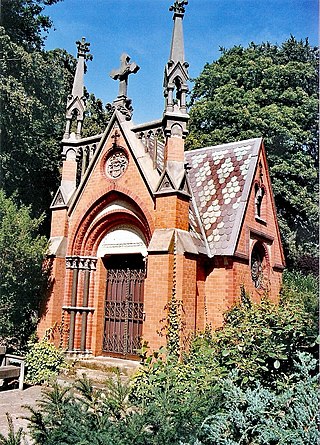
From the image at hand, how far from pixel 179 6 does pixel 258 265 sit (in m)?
8.13

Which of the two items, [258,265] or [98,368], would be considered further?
[258,265]

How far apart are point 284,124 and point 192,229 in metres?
12.6

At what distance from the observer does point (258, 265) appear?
48.0ft

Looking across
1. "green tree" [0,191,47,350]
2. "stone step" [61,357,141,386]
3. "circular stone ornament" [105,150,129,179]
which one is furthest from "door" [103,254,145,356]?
"circular stone ornament" [105,150,129,179]

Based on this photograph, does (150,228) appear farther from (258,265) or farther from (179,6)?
→ (179,6)

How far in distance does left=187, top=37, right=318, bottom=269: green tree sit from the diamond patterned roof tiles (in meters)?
7.08

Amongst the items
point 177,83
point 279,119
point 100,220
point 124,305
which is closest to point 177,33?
point 177,83

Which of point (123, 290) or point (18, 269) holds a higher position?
point (18, 269)

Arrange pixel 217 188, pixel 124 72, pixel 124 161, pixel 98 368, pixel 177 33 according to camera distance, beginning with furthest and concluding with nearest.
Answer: pixel 217 188
pixel 124 72
pixel 124 161
pixel 98 368
pixel 177 33

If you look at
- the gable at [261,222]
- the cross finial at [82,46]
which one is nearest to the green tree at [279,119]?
the gable at [261,222]

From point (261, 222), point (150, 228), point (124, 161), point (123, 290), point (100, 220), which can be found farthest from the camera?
point (261, 222)

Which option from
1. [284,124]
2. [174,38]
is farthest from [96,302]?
[284,124]

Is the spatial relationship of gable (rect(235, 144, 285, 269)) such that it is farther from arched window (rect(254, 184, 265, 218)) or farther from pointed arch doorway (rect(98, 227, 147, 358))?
pointed arch doorway (rect(98, 227, 147, 358))

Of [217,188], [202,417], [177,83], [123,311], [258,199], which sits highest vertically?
[177,83]
